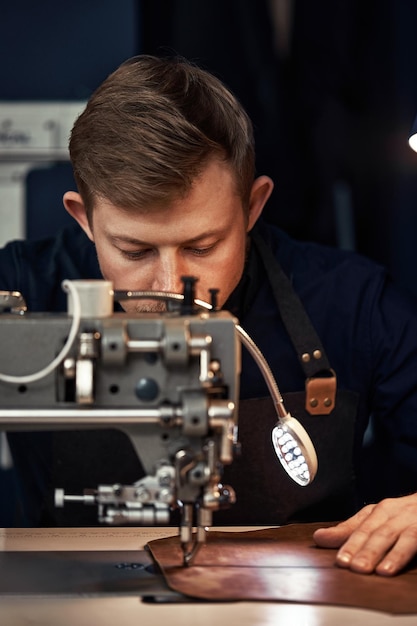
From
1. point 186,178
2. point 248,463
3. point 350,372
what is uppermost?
point 186,178

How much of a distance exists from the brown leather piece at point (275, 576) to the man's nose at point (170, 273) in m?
0.44

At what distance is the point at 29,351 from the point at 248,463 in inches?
35.1

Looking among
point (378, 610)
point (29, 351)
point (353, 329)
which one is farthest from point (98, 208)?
point (378, 610)

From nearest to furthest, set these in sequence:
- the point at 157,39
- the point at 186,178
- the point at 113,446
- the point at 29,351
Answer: the point at 29,351
the point at 186,178
the point at 113,446
the point at 157,39

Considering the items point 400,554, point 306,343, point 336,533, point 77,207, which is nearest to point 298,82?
point 306,343

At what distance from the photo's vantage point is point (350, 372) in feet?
8.69

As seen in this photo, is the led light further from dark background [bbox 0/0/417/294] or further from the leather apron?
dark background [bbox 0/0/417/294]

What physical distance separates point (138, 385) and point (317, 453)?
89 cm

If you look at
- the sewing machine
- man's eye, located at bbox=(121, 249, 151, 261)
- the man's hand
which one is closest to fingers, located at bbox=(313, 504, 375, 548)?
the man's hand

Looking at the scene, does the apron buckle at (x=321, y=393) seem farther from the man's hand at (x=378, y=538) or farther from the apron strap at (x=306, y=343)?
the man's hand at (x=378, y=538)

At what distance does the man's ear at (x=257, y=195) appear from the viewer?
2.46 meters

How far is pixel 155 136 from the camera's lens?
2.16 meters

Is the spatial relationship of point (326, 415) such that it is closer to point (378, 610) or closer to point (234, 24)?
point (378, 610)

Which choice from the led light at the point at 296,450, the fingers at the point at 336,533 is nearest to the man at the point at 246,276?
the fingers at the point at 336,533
